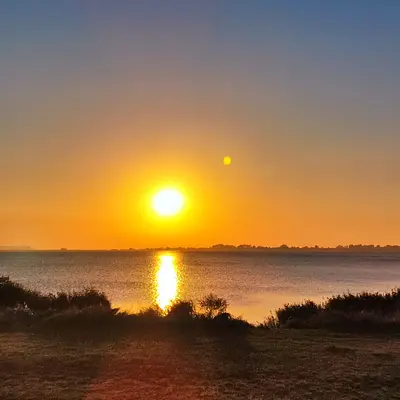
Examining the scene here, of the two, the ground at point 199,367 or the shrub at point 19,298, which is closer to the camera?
the ground at point 199,367

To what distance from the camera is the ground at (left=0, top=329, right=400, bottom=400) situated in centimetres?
1077

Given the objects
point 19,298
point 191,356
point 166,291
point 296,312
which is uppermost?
point 19,298

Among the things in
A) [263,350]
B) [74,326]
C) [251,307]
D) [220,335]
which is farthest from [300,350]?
[251,307]

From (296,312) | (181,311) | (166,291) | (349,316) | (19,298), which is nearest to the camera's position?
(349,316)

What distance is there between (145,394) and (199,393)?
1067mm

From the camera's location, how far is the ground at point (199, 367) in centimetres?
1077

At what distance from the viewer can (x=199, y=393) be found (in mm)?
10703

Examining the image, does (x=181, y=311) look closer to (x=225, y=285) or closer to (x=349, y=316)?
(x=349, y=316)

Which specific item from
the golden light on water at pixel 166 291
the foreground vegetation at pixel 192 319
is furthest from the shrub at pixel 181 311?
the golden light on water at pixel 166 291

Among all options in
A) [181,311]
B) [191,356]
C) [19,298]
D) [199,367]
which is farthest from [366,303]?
[19,298]

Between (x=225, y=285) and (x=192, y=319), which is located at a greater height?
(x=192, y=319)

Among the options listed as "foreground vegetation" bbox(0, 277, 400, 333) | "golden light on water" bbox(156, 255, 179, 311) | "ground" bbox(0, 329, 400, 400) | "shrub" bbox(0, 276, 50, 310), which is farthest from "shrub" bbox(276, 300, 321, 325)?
"shrub" bbox(0, 276, 50, 310)

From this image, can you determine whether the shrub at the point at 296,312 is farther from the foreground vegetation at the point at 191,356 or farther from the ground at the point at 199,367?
the ground at the point at 199,367

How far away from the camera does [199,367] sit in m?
13.0
